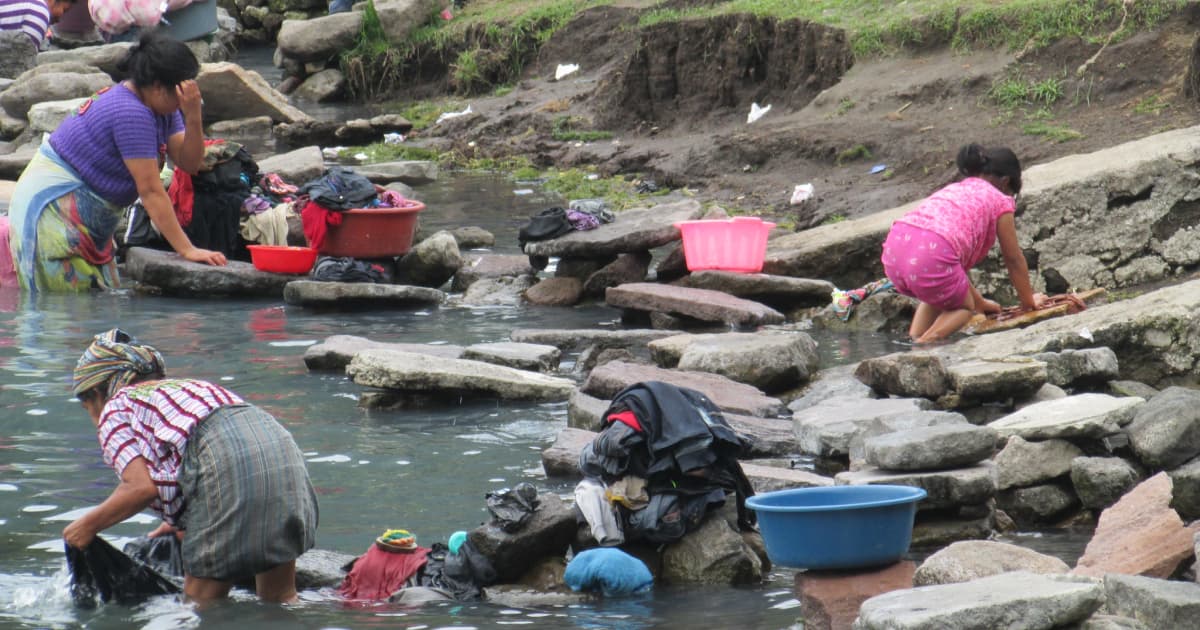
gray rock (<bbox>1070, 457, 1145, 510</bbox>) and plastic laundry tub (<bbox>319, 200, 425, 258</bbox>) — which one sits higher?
plastic laundry tub (<bbox>319, 200, 425, 258</bbox>)

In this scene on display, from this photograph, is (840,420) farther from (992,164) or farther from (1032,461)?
(992,164)

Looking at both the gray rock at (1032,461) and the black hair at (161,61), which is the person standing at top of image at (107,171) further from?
the gray rock at (1032,461)

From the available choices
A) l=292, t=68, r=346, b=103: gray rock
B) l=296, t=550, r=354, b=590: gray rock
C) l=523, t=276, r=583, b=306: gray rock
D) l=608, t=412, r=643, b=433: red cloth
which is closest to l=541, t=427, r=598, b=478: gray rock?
l=608, t=412, r=643, b=433: red cloth

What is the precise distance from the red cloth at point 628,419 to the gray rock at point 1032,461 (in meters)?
1.50

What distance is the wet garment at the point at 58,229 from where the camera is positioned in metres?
9.92

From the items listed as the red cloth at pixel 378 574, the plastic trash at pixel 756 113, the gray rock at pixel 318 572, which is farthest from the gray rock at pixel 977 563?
the plastic trash at pixel 756 113

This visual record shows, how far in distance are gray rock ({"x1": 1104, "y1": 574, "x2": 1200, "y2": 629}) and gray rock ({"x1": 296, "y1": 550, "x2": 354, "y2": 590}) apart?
2.54 metres

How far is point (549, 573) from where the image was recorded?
203 inches

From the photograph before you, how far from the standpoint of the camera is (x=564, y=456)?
631cm

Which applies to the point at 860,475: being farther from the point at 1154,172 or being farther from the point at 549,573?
the point at 1154,172

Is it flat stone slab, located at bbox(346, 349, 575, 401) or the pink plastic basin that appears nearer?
flat stone slab, located at bbox(346, 349, 575, 401)

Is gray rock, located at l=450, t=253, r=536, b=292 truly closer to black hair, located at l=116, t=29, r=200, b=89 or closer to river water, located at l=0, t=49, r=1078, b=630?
river water, located at l=0, t=49, r=1078, b=630

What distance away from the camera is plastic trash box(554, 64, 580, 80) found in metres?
19.6

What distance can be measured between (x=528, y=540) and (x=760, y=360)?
2.96 meters
